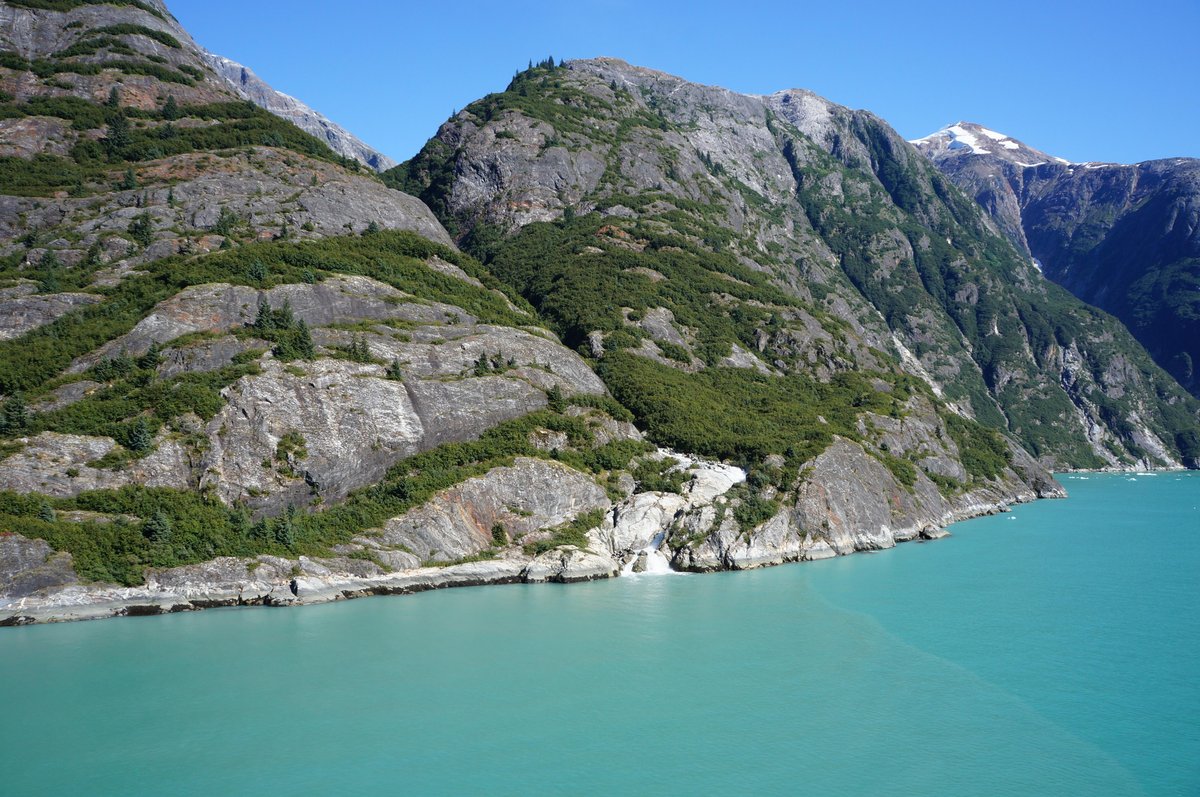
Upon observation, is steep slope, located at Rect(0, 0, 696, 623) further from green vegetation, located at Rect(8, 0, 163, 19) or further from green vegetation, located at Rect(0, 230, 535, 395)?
green vegetation, located at Rect(8, 0, 163, 19)

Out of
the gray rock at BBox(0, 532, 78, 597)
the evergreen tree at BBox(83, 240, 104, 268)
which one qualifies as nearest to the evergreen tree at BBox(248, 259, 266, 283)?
the evergreen tree at BBox(83, 240, 104, 268)

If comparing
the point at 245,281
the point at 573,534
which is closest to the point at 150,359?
the point at 245,281

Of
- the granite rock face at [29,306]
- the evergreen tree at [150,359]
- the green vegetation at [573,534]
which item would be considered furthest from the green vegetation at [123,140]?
the green vegetation at [573,534]

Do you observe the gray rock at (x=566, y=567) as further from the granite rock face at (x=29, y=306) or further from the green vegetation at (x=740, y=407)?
the granite rock face at (x=29, y=306)

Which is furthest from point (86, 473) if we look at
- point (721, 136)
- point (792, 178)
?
point (792, 178)

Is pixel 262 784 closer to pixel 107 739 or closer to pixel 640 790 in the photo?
pixel 107 739

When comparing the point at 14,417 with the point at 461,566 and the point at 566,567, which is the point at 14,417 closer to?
the point at 461,566
